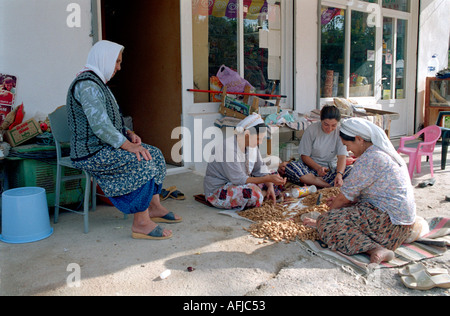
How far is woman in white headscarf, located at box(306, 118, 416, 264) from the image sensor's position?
2.96m

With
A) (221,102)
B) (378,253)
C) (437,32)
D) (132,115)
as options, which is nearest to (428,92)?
(437,32)

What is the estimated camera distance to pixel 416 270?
9.09 feet

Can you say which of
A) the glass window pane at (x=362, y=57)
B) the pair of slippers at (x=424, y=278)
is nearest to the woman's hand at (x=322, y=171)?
the pair of slippers at (x=424, y=278)

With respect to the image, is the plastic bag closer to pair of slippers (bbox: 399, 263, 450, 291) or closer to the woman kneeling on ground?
the woman kneeling on ground

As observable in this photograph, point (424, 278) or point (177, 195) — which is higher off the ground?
point (177, 195)

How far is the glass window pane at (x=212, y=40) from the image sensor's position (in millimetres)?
5871

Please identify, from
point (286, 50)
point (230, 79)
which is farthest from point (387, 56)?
point (230, 79)

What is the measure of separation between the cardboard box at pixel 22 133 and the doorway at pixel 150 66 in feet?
7.11

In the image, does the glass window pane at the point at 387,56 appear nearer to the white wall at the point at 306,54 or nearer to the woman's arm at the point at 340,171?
the white wall at the point at 306,54

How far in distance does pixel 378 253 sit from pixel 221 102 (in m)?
3.58

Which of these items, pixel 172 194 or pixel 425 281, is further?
pixel 172 194

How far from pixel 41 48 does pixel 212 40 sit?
2.58 meters

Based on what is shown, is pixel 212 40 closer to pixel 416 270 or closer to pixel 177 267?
pixel 177 267

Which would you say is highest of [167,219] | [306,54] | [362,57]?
[362,57]
